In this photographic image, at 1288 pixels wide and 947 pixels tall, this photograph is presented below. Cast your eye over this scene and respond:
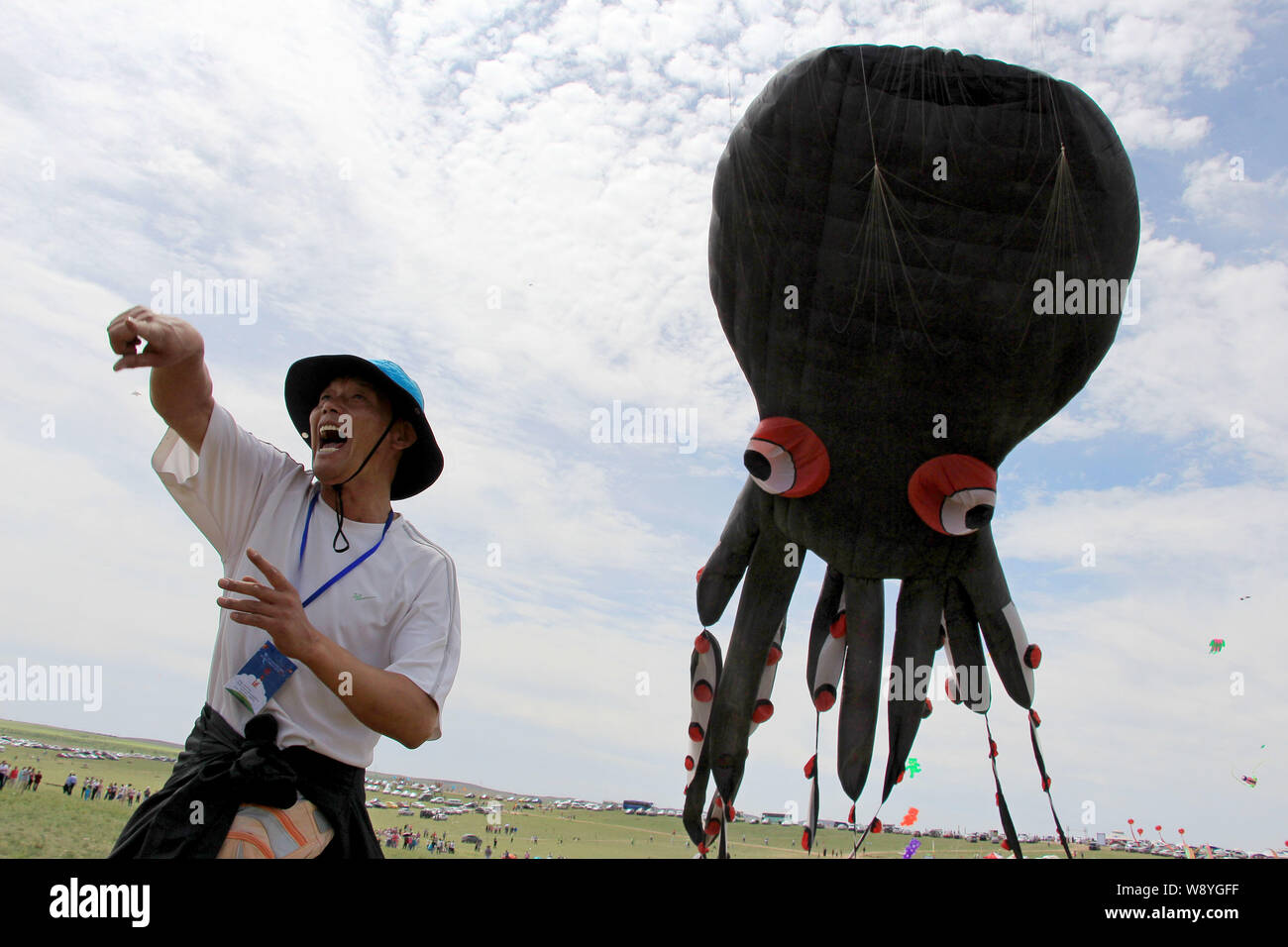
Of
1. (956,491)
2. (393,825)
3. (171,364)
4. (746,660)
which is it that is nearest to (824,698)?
(746,660)

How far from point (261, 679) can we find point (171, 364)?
78 centimetres

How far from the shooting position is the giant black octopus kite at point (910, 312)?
4867mm

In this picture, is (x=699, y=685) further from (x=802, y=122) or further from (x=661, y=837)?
(x=661, y=837)

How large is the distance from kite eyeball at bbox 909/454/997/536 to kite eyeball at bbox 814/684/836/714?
1.79m

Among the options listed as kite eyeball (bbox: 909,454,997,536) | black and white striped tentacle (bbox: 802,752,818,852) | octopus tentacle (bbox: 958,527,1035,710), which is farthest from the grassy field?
kite eyeball (bbox: 909,454,997,536)

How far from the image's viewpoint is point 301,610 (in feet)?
6.04

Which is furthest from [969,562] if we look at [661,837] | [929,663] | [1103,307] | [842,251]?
[661,837]

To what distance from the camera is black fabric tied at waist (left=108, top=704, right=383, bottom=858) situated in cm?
191

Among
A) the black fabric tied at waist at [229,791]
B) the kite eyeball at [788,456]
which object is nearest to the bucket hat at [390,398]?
the black fabric tied at waist at [229,791]

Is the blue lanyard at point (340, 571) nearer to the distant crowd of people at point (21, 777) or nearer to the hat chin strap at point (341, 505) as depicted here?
the hat chin strap at point (341, 505)

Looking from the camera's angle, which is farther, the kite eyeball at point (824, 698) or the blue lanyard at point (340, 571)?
the kite eyeball at point (824, 698)

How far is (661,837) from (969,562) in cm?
2485

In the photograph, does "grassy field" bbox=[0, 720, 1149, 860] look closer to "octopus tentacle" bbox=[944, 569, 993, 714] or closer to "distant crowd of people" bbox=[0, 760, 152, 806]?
"distant crowd of people" bbox=[0, 760, 152, 806]

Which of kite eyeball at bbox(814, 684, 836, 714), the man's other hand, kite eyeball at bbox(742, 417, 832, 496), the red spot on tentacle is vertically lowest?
kite eyeball at bbox(814, 684, 836, 714)
